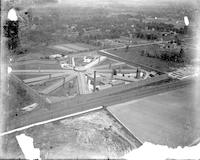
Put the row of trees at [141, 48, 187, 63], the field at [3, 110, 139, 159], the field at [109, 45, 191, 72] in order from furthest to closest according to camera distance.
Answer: the row of trees at [141, 48, 187, 63], the field at [109, 45, 191, 72], the field at [3, 110, 139, 159]

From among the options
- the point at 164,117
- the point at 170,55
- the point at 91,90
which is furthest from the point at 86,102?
the point at 170,55

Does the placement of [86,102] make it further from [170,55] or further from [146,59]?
[170,55]

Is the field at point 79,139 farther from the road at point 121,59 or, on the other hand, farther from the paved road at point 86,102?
the road at point 121,59

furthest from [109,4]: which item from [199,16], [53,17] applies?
[199,16]

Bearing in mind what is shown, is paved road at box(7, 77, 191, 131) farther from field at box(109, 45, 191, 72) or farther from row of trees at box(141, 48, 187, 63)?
row of trees at box(141, 48, 187, 63)

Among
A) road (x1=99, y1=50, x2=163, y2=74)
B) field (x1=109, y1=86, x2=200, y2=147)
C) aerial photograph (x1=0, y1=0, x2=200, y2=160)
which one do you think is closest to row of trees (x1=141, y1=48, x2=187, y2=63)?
aerial photograph (x1=0, y1=0, x2=200, y2=160)

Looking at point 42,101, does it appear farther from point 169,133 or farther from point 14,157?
point 169,133
